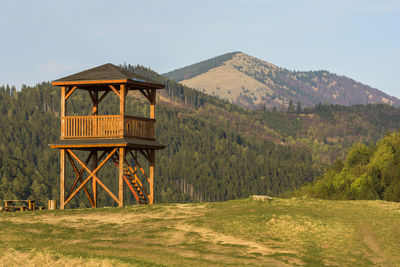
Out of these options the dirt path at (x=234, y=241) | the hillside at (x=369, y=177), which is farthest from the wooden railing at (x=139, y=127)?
the hillside at (x=369, y=177)

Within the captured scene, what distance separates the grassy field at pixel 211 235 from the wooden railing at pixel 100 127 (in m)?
5.21

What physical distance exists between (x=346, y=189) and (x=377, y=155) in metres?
11.5

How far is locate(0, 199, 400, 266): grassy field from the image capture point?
30125 millimetres

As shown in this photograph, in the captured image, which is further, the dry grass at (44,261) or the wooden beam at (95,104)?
the wooden beam at (95,104)

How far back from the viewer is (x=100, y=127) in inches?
1799

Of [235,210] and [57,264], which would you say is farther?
[235,210]

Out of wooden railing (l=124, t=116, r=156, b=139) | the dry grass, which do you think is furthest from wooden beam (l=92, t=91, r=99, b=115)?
the dry grass

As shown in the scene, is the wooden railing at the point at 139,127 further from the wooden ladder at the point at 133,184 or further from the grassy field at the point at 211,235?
the grassy field at the point at 211,235

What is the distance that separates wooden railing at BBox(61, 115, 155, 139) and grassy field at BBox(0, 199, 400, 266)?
521 centimetres

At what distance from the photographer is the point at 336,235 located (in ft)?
116

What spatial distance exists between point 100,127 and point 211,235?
1353 centimetres

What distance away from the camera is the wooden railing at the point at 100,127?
4534 cm

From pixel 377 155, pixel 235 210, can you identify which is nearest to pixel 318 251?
pixel 235 210

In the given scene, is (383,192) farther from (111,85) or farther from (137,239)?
(137,239)
